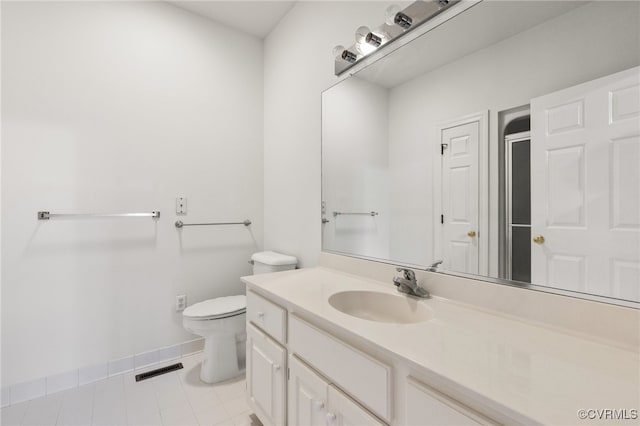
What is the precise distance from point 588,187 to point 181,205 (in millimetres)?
2201

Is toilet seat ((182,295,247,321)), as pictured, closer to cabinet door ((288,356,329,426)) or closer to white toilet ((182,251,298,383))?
white toilet ((182,251,298,383))

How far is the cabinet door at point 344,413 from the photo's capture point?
0.77 meters

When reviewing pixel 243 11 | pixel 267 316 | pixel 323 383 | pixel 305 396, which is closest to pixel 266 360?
pixel 267 316

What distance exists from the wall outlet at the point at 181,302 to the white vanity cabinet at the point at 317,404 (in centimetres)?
134

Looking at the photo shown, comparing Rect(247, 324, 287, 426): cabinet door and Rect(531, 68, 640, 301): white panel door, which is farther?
Rect(247, 324, 287, 426): cabinet door

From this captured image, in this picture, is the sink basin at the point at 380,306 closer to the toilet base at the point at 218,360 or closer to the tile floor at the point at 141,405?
the tile floor at the point at 141,405

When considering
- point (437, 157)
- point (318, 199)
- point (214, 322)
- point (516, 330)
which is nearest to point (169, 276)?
point (214, 322)

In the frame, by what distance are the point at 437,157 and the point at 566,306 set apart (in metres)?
0.66

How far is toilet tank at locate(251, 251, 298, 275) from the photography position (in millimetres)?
1941

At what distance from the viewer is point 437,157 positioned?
119 centimetres

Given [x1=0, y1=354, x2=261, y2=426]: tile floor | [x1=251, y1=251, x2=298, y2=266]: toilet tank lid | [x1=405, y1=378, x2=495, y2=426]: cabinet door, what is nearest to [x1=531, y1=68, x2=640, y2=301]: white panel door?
[x1=405, y1=378, x2=495, y2=426]: cabinet door

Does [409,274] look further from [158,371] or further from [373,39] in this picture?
[158,371]

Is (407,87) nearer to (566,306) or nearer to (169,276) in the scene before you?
(566,306)

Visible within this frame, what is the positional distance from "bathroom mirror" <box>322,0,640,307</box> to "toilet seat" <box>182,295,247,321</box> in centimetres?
101
